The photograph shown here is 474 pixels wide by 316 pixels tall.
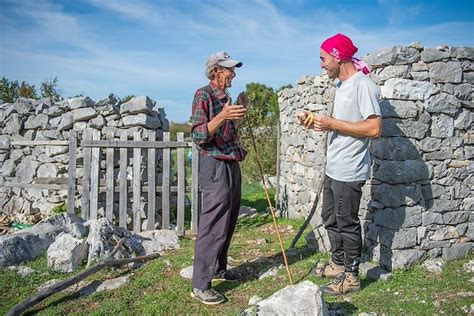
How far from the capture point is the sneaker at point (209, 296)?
392 cm

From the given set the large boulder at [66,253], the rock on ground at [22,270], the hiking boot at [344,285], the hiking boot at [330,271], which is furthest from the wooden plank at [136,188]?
the hiking boot at [344,285]

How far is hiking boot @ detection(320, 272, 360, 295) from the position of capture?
393 centimetres

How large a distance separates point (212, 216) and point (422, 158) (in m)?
2.45

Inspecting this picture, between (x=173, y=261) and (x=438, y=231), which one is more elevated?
(x=438, y=231)

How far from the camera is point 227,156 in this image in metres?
4.01

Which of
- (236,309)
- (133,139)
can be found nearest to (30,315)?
(236,309)

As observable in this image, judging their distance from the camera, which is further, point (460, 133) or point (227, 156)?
point (460, 133)

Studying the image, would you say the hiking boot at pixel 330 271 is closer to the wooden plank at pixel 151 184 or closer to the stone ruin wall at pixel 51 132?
the wooden plank at pixel 151 184

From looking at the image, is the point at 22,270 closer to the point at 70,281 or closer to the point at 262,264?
the point at 70,281

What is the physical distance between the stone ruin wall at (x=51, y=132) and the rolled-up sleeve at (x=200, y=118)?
12.5 feet

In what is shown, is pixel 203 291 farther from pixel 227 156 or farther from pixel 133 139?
pixel 133 139

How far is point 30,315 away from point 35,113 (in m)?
5.77

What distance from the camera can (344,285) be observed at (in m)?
3.94

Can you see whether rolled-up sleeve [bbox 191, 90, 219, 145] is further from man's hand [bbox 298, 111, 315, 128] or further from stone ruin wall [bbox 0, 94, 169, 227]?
stone ruin wall [bbox 0, 94, 169, 227]
